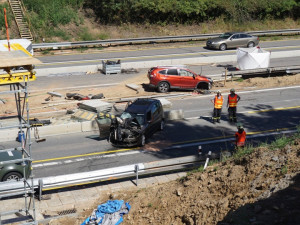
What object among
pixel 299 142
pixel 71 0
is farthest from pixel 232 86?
pixel 71 0

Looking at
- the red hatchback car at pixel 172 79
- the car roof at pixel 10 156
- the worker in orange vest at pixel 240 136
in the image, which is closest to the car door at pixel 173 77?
the red hatchback car at pixel 172 79

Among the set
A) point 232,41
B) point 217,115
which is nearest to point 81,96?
point 217,115

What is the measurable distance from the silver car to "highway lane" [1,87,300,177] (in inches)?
551

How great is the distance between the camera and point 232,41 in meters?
39.6

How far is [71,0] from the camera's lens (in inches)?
1818

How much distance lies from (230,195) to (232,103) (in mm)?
10491

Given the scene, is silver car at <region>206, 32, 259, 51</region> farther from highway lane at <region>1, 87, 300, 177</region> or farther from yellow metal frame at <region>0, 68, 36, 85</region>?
yellow metal frame at <region>0, 68, 36, 85</region>

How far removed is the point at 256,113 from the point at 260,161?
11919mm

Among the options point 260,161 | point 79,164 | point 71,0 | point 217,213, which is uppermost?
point 71,0

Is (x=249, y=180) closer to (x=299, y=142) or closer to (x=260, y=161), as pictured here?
(x=260, y=161)

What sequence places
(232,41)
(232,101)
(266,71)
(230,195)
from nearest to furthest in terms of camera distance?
1. (230,195)
2. (232,101)
3. (266,71)
4. (232,41)

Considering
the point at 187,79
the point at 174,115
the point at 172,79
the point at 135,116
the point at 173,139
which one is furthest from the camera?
the point at 187,79

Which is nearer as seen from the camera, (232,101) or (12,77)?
(12,77)

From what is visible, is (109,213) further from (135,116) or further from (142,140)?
(135,116)
